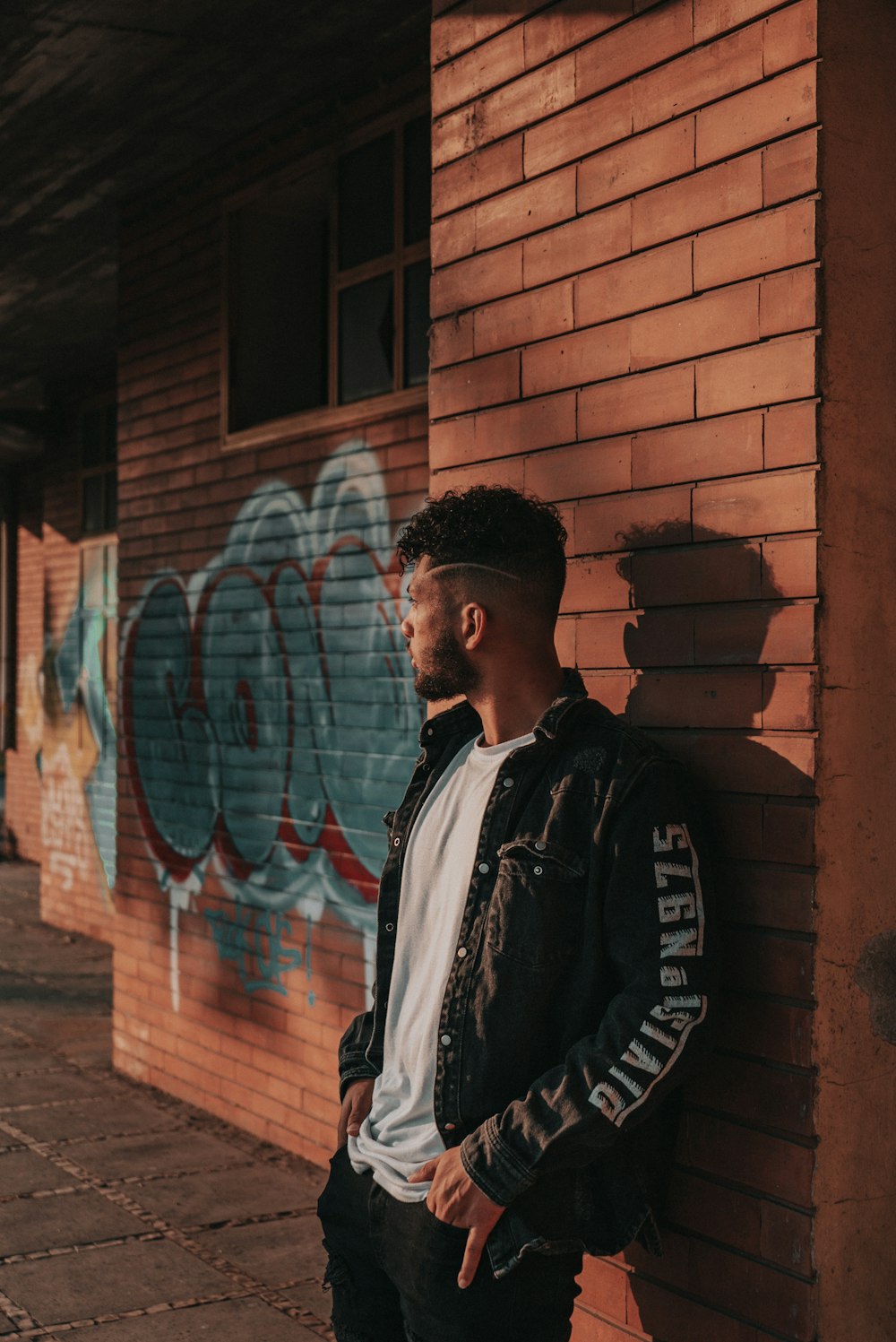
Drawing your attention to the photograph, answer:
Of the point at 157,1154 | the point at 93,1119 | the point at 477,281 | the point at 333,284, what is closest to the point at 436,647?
the point at 477,281

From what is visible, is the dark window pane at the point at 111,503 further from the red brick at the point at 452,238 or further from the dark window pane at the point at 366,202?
the red brick at the point at 452,238

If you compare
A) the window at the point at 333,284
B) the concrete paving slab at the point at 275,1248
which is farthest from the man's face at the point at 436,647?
the window at the point at 333,284

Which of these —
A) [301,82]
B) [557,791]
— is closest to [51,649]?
[301,82]

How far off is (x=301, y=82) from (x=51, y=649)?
7218 mm

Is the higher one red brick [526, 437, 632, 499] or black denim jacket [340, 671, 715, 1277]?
red brick [526, 437, 632, 499]

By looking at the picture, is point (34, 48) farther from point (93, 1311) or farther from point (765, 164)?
point (93, 1311)

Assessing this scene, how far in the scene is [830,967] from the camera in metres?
2.28

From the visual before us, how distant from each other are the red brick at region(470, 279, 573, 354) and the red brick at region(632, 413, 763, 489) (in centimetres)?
36

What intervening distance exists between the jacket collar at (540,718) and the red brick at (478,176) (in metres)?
1.17

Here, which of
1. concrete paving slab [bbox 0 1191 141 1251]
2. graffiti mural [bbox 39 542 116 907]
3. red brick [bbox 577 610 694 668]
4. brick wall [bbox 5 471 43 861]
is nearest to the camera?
red brick [bbox 577 610 694 668]

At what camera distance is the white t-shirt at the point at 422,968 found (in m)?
2.35

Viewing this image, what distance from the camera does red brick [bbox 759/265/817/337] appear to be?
7.58ft

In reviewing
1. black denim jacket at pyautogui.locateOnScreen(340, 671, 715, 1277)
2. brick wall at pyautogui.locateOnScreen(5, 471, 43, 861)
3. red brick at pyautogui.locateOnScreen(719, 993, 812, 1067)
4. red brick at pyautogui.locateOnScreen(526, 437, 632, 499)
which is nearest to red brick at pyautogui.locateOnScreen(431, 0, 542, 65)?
red brick at pyautogui.locateOnScreen(526, 437, 632, 499)

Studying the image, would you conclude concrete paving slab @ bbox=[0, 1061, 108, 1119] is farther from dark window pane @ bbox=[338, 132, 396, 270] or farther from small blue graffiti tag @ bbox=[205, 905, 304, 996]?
dark window pane @ bbox=[338, 132, 396, 270]
